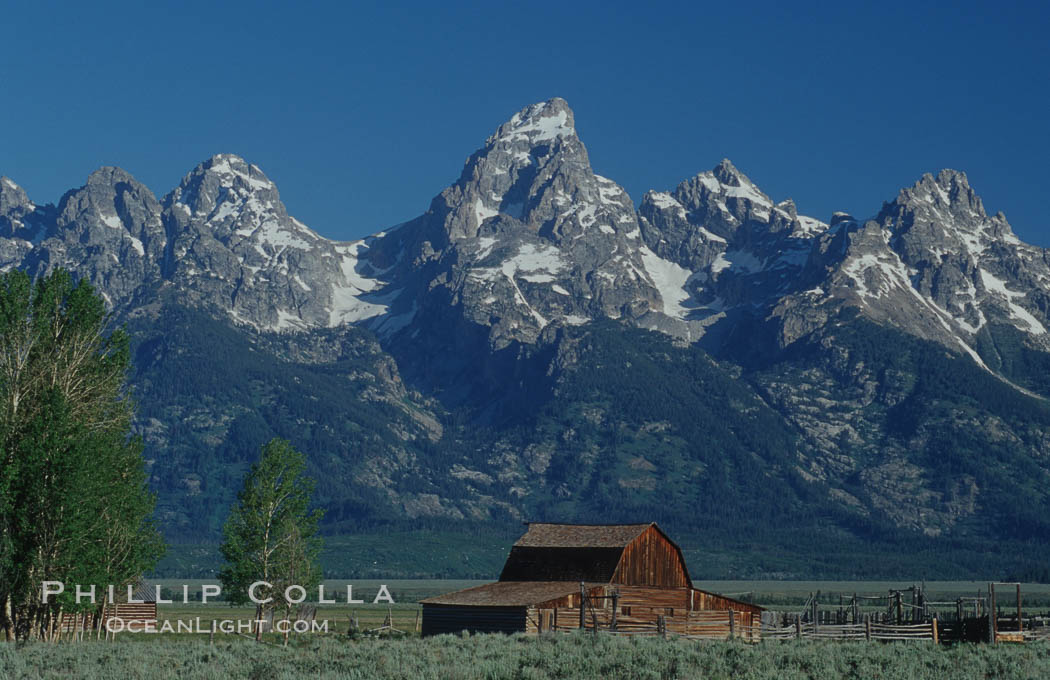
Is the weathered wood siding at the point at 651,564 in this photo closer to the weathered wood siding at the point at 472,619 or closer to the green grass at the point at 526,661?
the weathered wood siding at the point at 472,619

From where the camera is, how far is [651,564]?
77750 mm

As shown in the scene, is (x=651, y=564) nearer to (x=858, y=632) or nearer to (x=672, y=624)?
(x=672, y=624)

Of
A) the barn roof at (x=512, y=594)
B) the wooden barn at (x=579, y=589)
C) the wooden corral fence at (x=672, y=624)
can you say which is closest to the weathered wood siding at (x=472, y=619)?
the wooden barn at (x=579, y=589)

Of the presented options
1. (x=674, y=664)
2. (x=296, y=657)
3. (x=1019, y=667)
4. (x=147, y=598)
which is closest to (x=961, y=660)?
(x=1019, y=667)

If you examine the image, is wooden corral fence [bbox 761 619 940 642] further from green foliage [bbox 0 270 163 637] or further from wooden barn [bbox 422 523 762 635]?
green foliage [bbox 0 270 163 637]

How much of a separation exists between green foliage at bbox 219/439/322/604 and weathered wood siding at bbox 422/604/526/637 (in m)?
6.88

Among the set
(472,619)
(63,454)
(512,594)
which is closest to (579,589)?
(512,594)

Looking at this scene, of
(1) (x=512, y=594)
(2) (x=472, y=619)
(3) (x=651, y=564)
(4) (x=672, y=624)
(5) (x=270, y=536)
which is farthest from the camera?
(3) (x=651, y=564)

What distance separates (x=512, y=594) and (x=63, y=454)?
100 feet

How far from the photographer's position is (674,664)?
4169 cm

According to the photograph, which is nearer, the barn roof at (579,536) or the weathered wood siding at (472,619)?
the weathered wood siding at (472,619)

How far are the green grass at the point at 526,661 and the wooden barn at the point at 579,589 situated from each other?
17823 millimetres

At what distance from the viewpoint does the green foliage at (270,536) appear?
69.0 metres

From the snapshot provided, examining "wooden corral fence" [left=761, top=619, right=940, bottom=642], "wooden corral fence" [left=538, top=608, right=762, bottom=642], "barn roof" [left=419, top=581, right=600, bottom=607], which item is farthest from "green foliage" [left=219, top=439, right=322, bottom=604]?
"wooden corral fence" [left=761, top=619, right=940, bottom=642]
